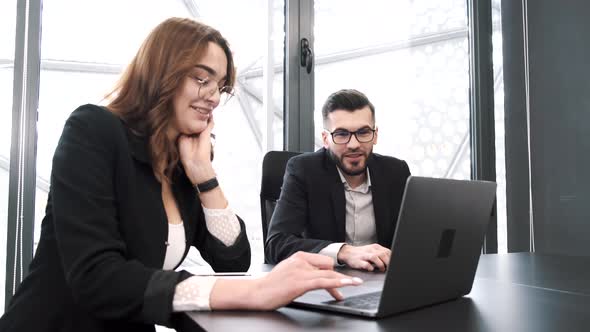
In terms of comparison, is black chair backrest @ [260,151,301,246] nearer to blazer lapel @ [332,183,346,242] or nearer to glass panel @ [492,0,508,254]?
blazer lapel @ [332,183,346,242]

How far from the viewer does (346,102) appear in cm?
207

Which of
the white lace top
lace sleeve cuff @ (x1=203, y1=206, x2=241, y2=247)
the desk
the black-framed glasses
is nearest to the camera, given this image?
the desk

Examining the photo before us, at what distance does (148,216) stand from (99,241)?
0.71ft

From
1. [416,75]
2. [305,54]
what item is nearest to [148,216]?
[305,54]

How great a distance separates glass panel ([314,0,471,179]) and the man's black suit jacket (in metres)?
1.76

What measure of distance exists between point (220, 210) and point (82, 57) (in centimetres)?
321

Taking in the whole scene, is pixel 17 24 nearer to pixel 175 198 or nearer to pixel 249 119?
pixel 175 198

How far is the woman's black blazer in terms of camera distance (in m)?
0.85

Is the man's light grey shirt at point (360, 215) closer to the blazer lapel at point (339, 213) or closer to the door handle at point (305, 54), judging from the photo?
the blazer lapel at point (339, 213)

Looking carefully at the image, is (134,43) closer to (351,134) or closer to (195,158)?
(351,134)

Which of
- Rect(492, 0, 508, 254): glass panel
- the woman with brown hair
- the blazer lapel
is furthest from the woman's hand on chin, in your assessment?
Rect(492, 0, 508, 254): glass panel

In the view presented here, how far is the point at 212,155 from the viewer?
4.70 ft

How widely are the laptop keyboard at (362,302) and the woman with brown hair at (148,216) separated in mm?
39

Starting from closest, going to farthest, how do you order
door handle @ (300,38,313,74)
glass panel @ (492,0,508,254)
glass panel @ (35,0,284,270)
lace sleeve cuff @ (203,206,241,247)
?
lace sleeve cuff @ (203,206,241,247)
door handle @ (300,38,313,74)
glass panel @ (492,0,508,254)
glass panel @ (35,0,284,270)
